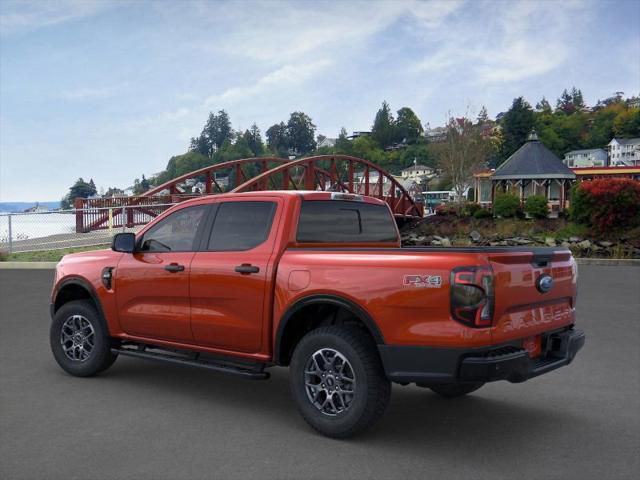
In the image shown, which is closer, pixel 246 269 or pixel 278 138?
pixel 246 269

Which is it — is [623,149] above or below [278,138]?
below

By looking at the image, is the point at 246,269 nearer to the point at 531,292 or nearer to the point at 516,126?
the point at 531,292

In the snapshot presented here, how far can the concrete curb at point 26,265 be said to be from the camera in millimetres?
20062

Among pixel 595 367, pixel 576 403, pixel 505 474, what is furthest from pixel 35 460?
pixel 595 367

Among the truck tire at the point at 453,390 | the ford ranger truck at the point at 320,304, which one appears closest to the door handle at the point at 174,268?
the ford ranger truck at the point at 320,304

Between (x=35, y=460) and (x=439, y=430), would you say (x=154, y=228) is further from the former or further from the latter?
(x=439, y=430)

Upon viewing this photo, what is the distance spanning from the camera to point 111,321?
6590 mm

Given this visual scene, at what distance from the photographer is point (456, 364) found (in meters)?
4.38

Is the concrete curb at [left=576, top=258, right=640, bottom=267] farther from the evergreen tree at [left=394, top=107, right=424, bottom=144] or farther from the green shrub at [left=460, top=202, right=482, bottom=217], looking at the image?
the evergreen tree at [left=394, top=107, right=424, bottom=144]

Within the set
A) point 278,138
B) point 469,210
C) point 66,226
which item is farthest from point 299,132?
point 66,226

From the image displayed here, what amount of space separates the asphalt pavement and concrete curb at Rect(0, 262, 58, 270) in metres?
13.2

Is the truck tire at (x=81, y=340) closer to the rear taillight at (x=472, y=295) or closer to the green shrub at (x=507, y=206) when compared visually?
the rear taillight at (x=472, y=295)

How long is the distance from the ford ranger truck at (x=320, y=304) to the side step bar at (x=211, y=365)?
0.05 ft

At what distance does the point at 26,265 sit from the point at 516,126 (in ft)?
322
